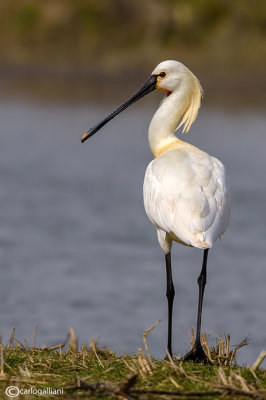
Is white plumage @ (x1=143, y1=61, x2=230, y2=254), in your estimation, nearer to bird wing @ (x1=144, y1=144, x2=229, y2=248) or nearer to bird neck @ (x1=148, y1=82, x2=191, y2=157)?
bird wing @ (x1=144, y1=144, x2=229, y2=248)

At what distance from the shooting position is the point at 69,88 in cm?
3453

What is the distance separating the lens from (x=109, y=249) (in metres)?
14.4

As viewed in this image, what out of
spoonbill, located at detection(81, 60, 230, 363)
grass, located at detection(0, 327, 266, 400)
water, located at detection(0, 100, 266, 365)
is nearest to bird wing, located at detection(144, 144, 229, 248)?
spoonbill, located at detection(81, 60, 230, 363)

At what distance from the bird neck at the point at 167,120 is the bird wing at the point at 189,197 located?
65 centimetres

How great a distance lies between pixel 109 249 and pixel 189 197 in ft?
25.4

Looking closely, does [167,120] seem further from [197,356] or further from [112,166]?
[112,166]

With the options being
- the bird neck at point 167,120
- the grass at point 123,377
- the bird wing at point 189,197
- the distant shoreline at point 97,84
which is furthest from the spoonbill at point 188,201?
the distant shoreline at point 97,84

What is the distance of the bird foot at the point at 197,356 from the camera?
21.2 feet

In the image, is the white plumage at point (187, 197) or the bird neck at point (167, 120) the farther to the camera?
the bird neck at point (167, 120)

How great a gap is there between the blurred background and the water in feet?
0.09

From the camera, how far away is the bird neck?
26.0 ft

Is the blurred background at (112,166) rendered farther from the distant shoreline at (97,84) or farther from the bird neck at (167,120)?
the bird neck at (167,120)

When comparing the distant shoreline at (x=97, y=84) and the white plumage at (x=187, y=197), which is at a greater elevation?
the distant shoreline at (x=97, y=84)

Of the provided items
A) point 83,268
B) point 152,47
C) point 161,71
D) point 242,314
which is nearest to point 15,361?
point 161,71
